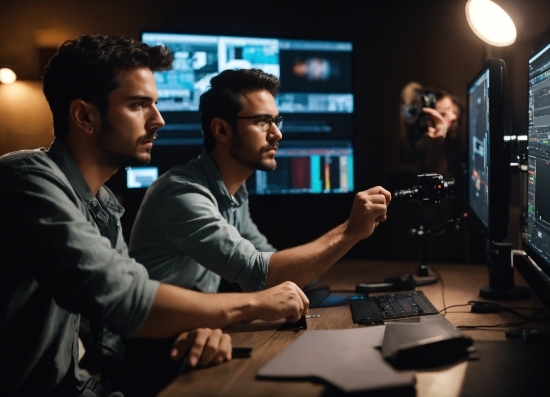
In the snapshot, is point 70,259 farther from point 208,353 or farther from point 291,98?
point 291,98

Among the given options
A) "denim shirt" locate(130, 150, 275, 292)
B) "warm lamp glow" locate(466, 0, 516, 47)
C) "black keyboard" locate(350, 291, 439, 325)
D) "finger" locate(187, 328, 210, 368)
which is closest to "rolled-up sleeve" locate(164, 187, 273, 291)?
"denim shirt" locate(130, 150, 275, 292)

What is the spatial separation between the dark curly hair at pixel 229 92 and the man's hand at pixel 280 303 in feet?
2.98

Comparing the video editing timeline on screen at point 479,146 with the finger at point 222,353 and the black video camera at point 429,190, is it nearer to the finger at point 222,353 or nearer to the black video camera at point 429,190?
the black video camera at point 429,190

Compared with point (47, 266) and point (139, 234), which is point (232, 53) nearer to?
point (139, 234)

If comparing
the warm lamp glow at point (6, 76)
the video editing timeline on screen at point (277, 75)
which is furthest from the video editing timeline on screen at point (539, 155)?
the warm lamp glow at point (6, 76)

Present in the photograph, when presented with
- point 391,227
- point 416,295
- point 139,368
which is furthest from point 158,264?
point 391,227

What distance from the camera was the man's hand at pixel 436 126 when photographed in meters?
2.54

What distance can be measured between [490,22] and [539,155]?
757 mm

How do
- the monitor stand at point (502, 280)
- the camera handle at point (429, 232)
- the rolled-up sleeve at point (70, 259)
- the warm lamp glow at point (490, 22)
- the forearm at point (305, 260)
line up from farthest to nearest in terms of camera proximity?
the camera handle at point (429, 232) → the warm lamp glow at point (490, 22) → the monitor stand at point (502, 280) → the forearm at point (305, 260) → the rolled-up sleeve at point (70, 259)

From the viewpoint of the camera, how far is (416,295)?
1.67 m

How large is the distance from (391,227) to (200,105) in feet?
3.51

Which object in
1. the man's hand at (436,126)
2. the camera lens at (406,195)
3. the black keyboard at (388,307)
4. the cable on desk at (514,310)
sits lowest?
the cable on desk at (514,310)

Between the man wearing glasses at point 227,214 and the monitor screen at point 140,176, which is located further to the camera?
the monitor screen at point 140,176

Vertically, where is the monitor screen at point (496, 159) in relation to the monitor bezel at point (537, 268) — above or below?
above
